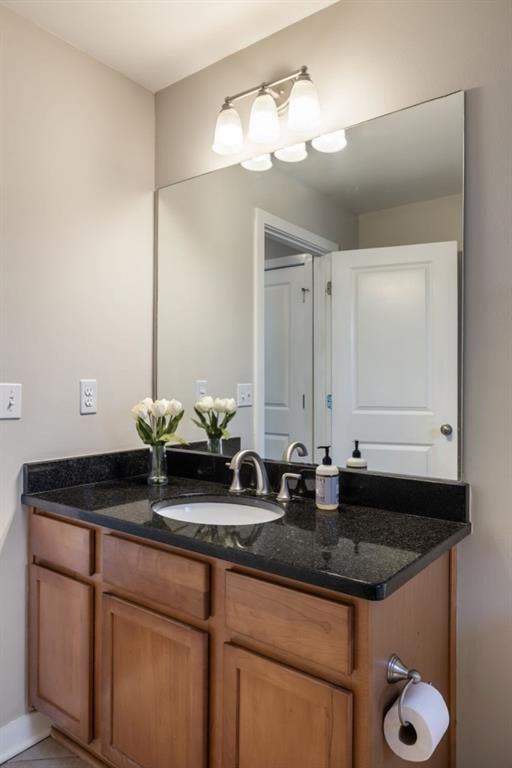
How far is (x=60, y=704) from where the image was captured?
5.40 ft

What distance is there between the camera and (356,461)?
1.61 meters

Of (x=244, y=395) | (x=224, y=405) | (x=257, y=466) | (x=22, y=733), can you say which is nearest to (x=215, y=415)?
(x=224, y=405)

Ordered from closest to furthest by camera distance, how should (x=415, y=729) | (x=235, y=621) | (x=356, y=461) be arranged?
1. (x=415, y=729)
2. (x=235, y=621)
3. (x=356, y=461)

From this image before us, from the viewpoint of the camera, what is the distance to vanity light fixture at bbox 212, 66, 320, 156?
1.65 meters

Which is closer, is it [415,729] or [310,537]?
[415,729]

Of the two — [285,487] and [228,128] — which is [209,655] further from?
[228,128]

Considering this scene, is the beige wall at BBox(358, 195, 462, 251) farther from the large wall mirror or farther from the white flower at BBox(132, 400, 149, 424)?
the white flower at BBox(132, 400, 149, 424)

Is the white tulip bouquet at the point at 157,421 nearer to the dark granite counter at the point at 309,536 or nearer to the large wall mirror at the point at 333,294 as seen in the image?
the large wall mirror at the point at 333,294

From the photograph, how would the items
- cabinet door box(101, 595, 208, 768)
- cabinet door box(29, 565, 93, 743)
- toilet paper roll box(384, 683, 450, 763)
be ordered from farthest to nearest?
cabinet door box(29, 565, 93, 743) → cabinet door box(101, 595, 208, 768) → toilet paper roll box(384, 683, 450, 763)

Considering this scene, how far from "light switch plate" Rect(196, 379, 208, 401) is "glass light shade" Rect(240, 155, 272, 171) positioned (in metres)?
0.82

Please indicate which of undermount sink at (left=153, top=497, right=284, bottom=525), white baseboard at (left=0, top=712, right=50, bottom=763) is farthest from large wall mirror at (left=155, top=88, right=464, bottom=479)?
white baseboard at (left=0, top=712, right=50, bottom=763)

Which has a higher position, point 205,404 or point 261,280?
point 261,280

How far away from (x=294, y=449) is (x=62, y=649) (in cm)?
98

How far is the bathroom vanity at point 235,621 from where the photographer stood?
1.03 meters
